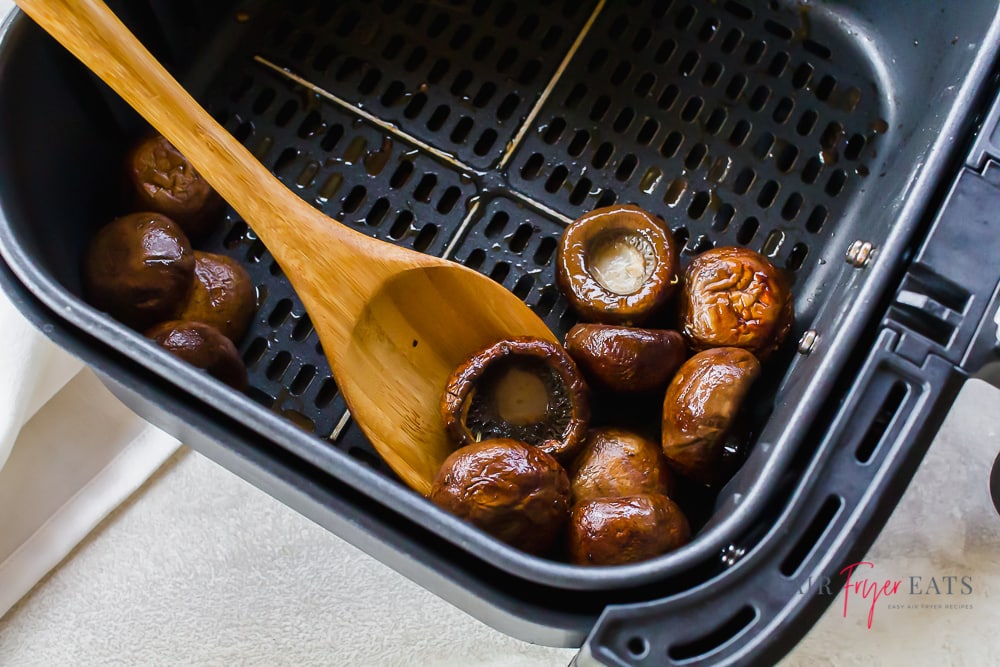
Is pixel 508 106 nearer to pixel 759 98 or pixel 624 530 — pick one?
pixel 759 98

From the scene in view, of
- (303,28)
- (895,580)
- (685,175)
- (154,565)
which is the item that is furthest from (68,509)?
(895,580)

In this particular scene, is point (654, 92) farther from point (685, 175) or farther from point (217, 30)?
point (217, 30)

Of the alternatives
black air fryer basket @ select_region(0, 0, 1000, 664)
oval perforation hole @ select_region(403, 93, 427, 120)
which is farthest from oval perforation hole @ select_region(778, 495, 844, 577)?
oval perforation hole @ select_region(403, 93, 427, 120)

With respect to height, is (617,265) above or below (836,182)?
below

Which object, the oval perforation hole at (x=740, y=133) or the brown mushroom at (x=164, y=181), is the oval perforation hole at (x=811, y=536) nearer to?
the oval perforation hole at (x=740, y=133)

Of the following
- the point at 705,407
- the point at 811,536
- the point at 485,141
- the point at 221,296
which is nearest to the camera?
the point at 811,536

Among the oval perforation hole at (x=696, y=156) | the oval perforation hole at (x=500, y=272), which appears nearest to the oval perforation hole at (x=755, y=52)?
the oval perforation hole at (x=696, y=156)

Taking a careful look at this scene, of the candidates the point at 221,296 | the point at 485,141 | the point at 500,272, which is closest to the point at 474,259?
the point at 500,272
